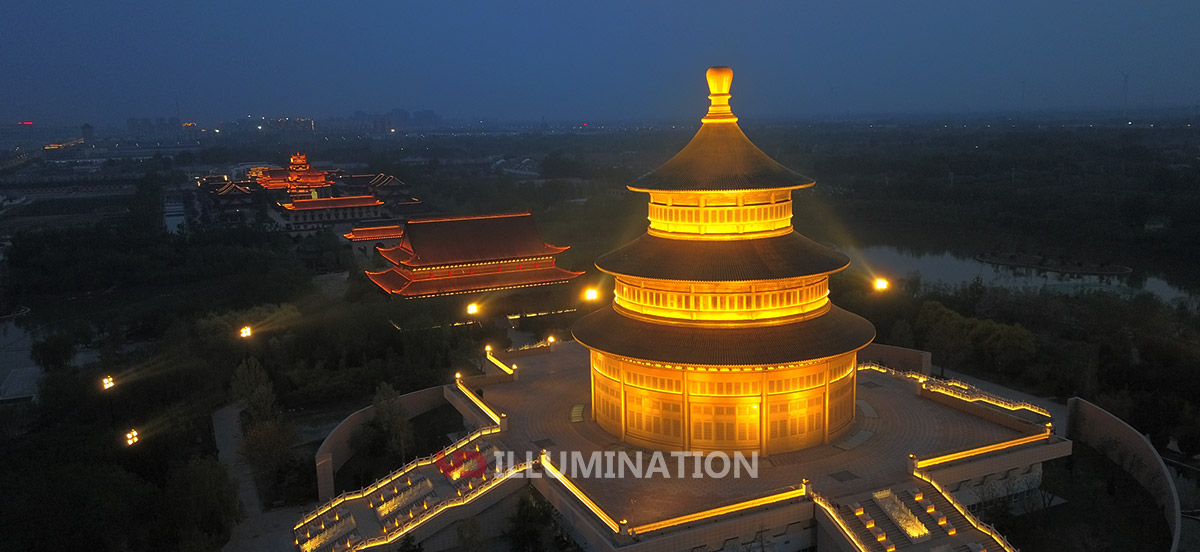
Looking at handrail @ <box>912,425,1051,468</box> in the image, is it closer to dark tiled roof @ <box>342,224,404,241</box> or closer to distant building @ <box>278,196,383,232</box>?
dark tiled roof @ <box>342,224,404,241</box>

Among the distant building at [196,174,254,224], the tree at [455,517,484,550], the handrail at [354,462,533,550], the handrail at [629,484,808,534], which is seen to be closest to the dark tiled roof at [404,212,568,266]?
the handrail at [354,462,533,550]

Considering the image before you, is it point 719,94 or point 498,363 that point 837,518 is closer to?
point 719,94

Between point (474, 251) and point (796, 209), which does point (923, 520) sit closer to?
point (474, 251)

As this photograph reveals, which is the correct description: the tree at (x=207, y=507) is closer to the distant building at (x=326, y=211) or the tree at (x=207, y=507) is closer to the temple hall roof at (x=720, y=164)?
the temple hall roof at (x=720, y=164)

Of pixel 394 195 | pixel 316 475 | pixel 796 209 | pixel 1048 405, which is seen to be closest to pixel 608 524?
pixel 316 475

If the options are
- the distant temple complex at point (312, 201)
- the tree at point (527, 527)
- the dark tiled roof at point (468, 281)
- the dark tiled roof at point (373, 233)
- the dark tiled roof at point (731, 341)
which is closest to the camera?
the tree at point (527, 527)

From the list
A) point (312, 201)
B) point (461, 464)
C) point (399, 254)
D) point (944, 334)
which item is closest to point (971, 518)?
point (461, 464)

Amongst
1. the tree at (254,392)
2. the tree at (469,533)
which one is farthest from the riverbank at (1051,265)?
the tree at (254,392)
